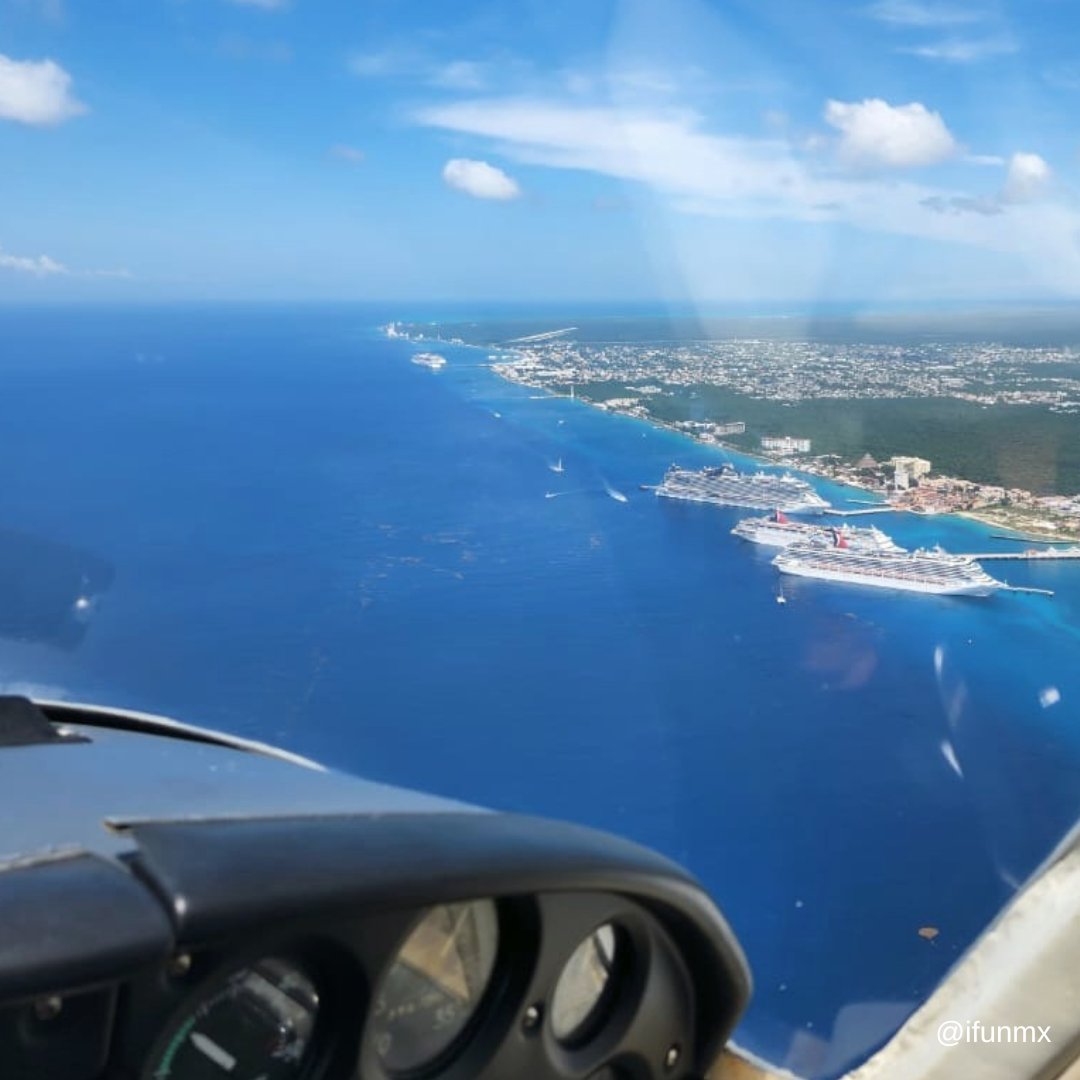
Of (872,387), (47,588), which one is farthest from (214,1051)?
(872,387)

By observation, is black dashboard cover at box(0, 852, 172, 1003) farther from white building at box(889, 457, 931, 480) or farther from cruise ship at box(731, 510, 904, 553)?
white building at box(889, 457, 931, 480)

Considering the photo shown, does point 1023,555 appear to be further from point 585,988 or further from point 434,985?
point 434,985

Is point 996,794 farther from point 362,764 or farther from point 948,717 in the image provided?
point 362,764

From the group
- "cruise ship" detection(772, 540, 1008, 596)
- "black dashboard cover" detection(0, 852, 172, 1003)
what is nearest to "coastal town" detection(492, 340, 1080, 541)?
"cruise ship" detection(772, 540, 1008, 596)

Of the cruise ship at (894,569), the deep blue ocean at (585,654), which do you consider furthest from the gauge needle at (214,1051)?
the cruise ship at (894,569)

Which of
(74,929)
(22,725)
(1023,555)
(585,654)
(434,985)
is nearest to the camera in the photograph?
(74,929)

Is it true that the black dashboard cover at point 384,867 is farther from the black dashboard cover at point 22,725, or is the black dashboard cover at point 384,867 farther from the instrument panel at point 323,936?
the black dashboard cover at point 22,725

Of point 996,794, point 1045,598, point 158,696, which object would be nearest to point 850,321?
point 1045,598
